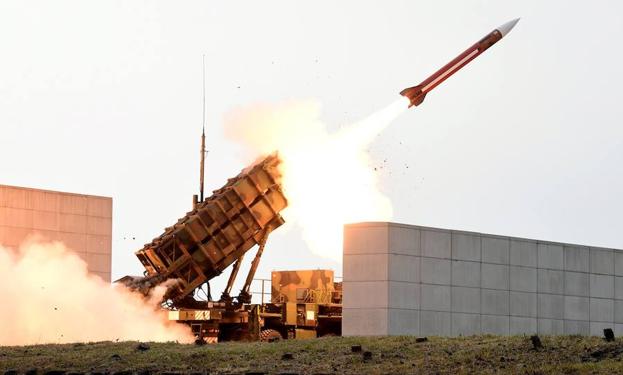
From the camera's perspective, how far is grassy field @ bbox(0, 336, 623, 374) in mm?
28625

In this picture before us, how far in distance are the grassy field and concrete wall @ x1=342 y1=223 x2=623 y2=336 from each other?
7219mm

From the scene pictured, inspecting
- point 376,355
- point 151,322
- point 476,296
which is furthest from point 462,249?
point 376,355

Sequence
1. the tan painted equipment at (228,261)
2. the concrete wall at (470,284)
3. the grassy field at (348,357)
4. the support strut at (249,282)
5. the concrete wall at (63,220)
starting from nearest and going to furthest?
the grassy field at (348,357) < the concrete wall at (470,284) < the tan painted equipment at (228,261) < the support strut at (249,282) < the concrete wall at (63,220)

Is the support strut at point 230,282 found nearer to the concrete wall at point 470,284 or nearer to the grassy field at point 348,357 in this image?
the concrete wall at point 470,284

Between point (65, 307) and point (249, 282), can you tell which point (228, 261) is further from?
point (65, 307)

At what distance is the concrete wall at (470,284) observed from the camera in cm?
4159

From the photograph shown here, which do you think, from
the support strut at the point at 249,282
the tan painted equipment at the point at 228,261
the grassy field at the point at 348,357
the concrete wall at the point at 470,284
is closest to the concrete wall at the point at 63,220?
the tan painted equipment at the point at 228,261

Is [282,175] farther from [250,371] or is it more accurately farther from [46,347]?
[250,371]

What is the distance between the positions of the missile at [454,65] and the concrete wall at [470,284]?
14.6ft

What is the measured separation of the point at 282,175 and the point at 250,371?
15.9 meters

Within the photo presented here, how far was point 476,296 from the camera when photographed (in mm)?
44094

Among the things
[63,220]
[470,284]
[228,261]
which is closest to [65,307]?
[63,220]

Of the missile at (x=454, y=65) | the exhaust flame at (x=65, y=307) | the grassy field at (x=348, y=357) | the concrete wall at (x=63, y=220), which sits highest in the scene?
the missile at (x=454, y=65)

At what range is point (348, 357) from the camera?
30.6 meters
